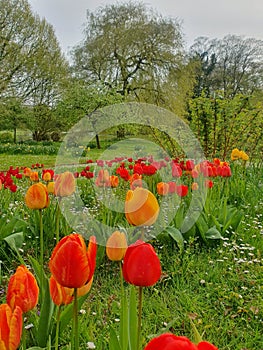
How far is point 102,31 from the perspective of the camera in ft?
65.4

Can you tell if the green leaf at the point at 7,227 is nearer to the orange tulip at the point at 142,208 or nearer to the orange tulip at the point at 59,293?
the orange tulip at the point at 142,208

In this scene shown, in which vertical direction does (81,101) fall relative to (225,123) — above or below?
above

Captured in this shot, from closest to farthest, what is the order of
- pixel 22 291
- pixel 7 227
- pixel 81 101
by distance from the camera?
pixel 22 291, pixel 7 227, pixel 81 101

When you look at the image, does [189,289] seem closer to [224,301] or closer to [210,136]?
[224,301]

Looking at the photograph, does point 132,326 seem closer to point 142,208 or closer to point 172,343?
point 142,208

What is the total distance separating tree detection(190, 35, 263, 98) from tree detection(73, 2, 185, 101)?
181 inches

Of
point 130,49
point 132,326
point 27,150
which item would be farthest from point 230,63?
point 132,326

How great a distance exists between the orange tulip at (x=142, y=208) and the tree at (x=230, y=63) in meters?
23.6

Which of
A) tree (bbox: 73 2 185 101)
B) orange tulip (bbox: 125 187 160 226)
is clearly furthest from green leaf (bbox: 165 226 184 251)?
tree (bbox: 73 2 185 101)

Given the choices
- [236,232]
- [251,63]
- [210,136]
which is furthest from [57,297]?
[251,63]

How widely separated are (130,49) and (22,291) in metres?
20.4

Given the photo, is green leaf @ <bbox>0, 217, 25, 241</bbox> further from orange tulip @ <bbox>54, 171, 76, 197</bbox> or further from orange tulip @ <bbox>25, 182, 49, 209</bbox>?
orange tulip @ <bbox>25, 182, 49, 209</bbox>

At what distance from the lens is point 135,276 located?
2.42 feet

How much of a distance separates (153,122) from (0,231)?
5.26 meters
